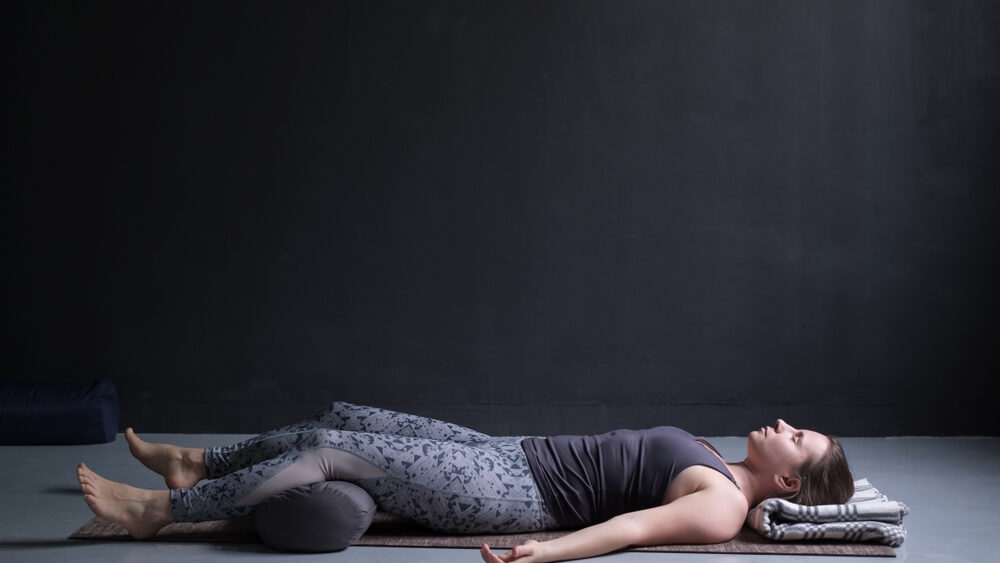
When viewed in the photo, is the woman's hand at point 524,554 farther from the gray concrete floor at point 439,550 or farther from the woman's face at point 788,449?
the woman's face at point 788,449

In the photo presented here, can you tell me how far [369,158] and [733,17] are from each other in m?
1.79

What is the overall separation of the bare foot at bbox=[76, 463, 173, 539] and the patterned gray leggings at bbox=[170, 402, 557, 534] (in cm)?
4

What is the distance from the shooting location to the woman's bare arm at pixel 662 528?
2.69 meters

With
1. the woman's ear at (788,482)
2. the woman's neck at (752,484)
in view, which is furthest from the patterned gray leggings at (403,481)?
the woman's ear at (788,482)

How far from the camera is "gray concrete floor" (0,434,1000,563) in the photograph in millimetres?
2836

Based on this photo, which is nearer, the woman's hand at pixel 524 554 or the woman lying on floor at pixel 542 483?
the woman's hand at pixel 524 554

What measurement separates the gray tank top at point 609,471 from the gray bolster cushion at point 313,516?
1.86 feet

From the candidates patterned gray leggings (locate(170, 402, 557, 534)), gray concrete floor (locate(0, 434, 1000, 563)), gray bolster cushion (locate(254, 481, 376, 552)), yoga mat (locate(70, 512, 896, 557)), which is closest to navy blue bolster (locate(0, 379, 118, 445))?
gray concrete floor (locate(0, 434, 1000, 563))

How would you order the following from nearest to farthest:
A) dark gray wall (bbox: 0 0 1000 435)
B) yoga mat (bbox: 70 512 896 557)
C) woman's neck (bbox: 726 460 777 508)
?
yoga mat (bbox: 70 512 896 557) → woman's neck (bbox: 726 460 777 508) → dark gray wall (bbox: 0 0 1000 435)

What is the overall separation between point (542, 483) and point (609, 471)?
8.2 inches

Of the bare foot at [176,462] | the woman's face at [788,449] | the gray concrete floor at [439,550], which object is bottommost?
the gray concrete floor at [439,550]

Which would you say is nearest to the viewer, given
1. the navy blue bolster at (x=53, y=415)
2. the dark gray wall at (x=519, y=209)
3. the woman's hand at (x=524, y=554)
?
the woman's hand at (x=524, y=554)

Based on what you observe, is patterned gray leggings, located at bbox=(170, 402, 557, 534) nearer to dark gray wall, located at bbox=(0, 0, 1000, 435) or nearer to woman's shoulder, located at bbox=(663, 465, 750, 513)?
woman's shoulder, located at bbox=(663, 465, 750, 513)

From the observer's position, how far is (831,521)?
2.96 m
